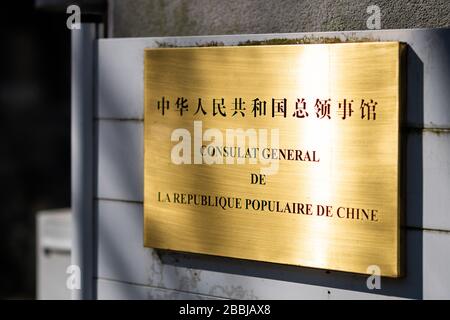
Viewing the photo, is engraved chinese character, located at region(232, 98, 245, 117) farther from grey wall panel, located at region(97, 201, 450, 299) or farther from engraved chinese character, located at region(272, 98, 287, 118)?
grey wall panel, located at region(97, 201, 450, 299)

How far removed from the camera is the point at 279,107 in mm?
3592

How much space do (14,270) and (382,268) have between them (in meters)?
6.42

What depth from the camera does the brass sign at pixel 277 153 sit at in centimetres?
334

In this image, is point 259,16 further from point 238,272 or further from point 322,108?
point 238,272

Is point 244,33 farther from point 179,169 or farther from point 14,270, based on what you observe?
point 14,270

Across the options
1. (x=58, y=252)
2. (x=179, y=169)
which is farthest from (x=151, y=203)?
(x=58, y=252)

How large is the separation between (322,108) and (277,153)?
274mm

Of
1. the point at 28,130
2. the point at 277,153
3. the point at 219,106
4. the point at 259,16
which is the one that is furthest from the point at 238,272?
the point at 28,130

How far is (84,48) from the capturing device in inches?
172

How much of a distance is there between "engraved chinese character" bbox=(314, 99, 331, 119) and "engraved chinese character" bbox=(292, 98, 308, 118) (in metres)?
0.05

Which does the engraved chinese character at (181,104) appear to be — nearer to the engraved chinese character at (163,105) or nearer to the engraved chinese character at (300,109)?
the engraved chinese character at (163,105)
